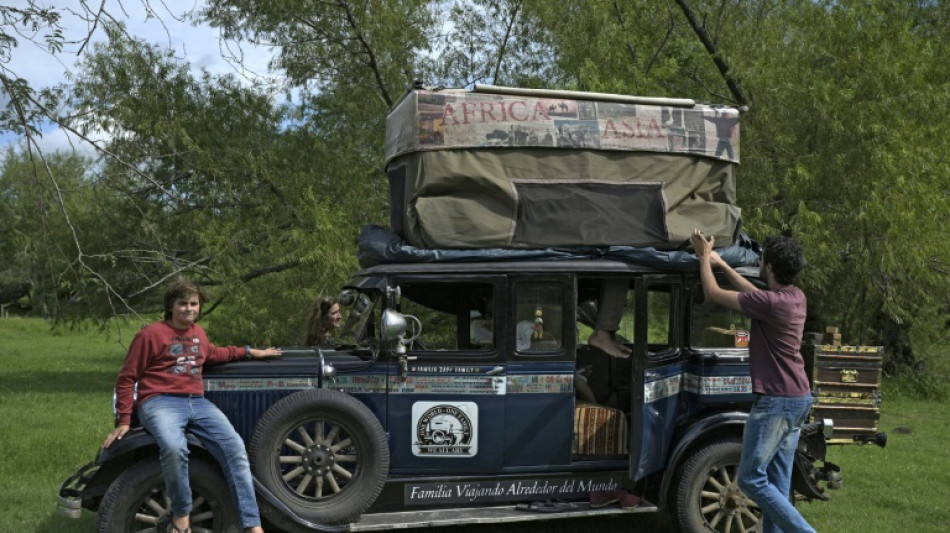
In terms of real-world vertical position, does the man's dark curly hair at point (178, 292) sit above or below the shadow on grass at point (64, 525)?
above

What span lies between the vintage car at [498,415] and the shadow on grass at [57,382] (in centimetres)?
1439

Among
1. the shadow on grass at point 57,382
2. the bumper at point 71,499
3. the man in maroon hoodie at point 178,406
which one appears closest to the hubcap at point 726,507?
the man in maroon hoodie at point 178,406

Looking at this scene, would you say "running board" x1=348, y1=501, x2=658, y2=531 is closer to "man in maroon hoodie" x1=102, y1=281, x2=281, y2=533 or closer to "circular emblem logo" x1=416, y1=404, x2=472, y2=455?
"circular emblem logo" x1=416, y1=404, x2=472, y2=455

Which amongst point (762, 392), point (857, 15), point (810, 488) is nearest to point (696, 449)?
point (810, 488)

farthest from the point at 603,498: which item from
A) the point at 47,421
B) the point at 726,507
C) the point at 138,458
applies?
the point at 47,421

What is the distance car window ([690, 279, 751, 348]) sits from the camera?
708 cm

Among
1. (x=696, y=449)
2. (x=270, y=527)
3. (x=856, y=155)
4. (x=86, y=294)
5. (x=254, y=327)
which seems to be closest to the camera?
(x=696, y=449)

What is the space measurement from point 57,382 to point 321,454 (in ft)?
57.1

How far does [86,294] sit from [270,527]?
12869 mm

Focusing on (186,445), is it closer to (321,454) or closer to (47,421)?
(321,454)

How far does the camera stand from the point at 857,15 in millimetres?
14039

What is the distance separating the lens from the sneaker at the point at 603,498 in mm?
6738

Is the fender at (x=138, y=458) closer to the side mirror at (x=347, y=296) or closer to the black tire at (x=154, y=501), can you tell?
the black tire at (x=154, y=501)

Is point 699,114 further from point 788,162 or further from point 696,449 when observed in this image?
point 788,162
